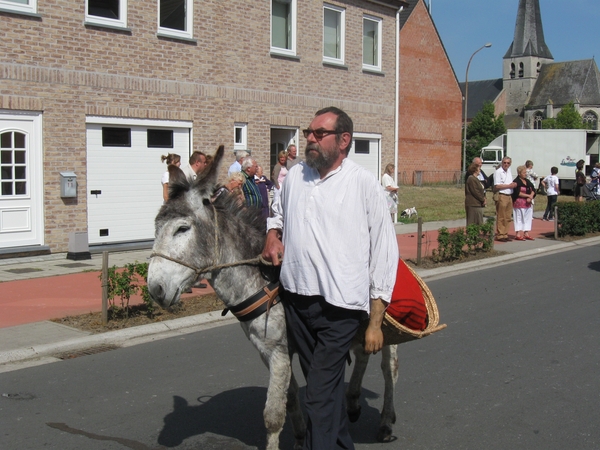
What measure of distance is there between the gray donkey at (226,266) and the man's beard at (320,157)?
51 centimetres

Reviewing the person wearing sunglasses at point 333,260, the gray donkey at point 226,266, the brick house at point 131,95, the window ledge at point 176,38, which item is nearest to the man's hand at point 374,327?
the person wearing sunglasses at point 333,260

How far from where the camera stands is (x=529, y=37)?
11919cm

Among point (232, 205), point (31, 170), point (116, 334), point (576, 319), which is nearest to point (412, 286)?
point (232, 205)

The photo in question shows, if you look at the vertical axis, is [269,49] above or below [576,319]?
above

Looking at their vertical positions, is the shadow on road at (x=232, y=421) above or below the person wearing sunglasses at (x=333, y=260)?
below

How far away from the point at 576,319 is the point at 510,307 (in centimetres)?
104

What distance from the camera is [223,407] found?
5852mm

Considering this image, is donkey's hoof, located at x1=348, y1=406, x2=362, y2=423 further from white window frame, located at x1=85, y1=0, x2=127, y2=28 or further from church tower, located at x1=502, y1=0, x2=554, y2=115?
church tower, located at x1=502, y1=0, x2=554, y2=115

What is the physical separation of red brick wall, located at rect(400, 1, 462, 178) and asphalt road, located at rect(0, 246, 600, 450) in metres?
36.4

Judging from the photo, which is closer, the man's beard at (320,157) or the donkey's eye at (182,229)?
the man's beard at (320,157)

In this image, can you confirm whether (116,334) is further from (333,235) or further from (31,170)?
(31,170)

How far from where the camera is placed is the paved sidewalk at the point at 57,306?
304 inches

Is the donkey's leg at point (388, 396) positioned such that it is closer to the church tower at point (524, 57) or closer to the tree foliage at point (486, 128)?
the tree foliage at point (486, 128)

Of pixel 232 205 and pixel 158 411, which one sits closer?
pixel 232 205
